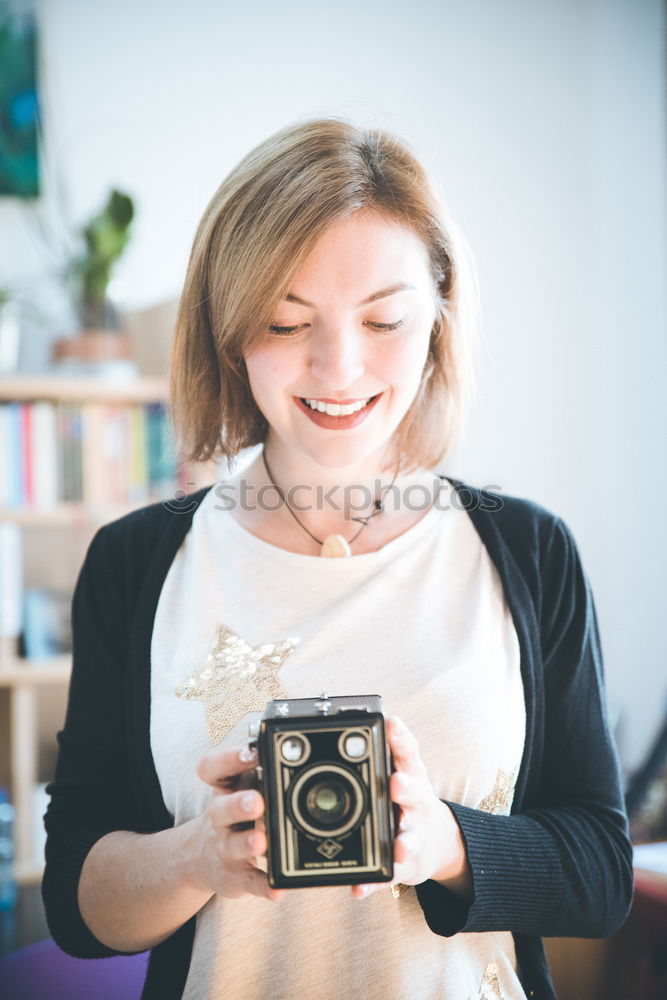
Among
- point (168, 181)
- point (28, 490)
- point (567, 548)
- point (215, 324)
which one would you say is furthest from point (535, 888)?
point (168, 181)

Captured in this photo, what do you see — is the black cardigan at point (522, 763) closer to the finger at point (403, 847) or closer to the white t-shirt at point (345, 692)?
the white t-shirt at point (345, 692)

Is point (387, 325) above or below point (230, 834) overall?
above

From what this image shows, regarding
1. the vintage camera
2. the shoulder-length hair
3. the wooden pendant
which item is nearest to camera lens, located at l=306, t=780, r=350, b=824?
the vintage camera

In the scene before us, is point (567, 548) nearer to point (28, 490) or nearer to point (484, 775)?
point (484, 775)

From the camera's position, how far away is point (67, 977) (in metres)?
1.36

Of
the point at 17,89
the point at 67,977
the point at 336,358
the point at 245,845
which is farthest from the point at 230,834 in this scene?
the point at 17,89

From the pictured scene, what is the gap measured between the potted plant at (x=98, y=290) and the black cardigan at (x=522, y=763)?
1.50m

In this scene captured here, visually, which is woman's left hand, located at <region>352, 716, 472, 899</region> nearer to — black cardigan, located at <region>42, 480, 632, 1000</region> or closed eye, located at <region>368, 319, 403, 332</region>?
black cardigan, located at <region>42, 480, 632, 1000</region>

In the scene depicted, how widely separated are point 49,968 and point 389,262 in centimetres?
119

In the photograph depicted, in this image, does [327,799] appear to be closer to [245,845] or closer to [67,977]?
[245,845]

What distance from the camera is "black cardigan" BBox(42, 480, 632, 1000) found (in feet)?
2.92

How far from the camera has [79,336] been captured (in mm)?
2420

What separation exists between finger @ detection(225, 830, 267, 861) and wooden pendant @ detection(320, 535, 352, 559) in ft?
1.21

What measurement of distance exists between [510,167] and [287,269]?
7.34ft
